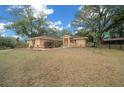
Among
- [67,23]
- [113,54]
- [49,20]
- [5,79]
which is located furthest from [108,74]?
[5,79]

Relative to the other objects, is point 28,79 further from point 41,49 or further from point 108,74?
point 108,74

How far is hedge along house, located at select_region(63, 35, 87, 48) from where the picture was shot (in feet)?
10.5

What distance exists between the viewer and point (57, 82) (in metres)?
2.62

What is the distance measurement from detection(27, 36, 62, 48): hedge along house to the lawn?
10cm

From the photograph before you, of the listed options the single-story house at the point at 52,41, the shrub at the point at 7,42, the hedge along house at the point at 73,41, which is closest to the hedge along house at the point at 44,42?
the single-story house at the point at 52,41

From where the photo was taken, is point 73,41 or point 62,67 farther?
point 73,41

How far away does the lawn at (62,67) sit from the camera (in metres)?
2.62

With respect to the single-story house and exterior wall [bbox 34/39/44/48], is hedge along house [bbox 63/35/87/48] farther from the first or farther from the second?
exterior wall [bbox 34/39/44/48]

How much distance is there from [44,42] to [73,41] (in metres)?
0.54

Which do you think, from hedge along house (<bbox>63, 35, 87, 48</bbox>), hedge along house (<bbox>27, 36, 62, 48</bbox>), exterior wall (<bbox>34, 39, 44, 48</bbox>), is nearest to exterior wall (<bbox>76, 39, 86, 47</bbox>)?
hedge along house (<bbox>63, 35, 87, 48</bbox>)

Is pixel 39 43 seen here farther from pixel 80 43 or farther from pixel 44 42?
pixel 80 43

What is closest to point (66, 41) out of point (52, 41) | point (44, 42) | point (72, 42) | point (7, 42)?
point (72, 42)

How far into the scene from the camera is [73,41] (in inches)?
127

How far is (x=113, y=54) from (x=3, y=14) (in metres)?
2.14
